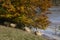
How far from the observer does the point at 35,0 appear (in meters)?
9.64

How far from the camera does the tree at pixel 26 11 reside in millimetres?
9688

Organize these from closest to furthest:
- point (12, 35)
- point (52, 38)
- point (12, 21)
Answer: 1. point (12, 35)
2. point (52, 38)
3. point (12, 21)

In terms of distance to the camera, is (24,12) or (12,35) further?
(24,12)

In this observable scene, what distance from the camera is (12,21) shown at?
10312 mm

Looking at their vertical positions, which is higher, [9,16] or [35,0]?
[35,0]

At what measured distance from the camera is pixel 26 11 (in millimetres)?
9781

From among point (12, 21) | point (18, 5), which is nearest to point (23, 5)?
point (18, 5)

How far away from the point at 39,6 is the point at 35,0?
45 centimetres

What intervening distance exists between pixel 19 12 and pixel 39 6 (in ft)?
3.00

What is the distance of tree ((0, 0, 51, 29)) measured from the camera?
9688 millimetres

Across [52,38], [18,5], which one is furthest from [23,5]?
[52,38]

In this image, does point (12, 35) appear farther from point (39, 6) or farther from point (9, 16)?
point (39, 6)

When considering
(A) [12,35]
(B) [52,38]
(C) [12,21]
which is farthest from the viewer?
(C) [12,21]

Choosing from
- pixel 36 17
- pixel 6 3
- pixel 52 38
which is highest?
pixel 6 3
